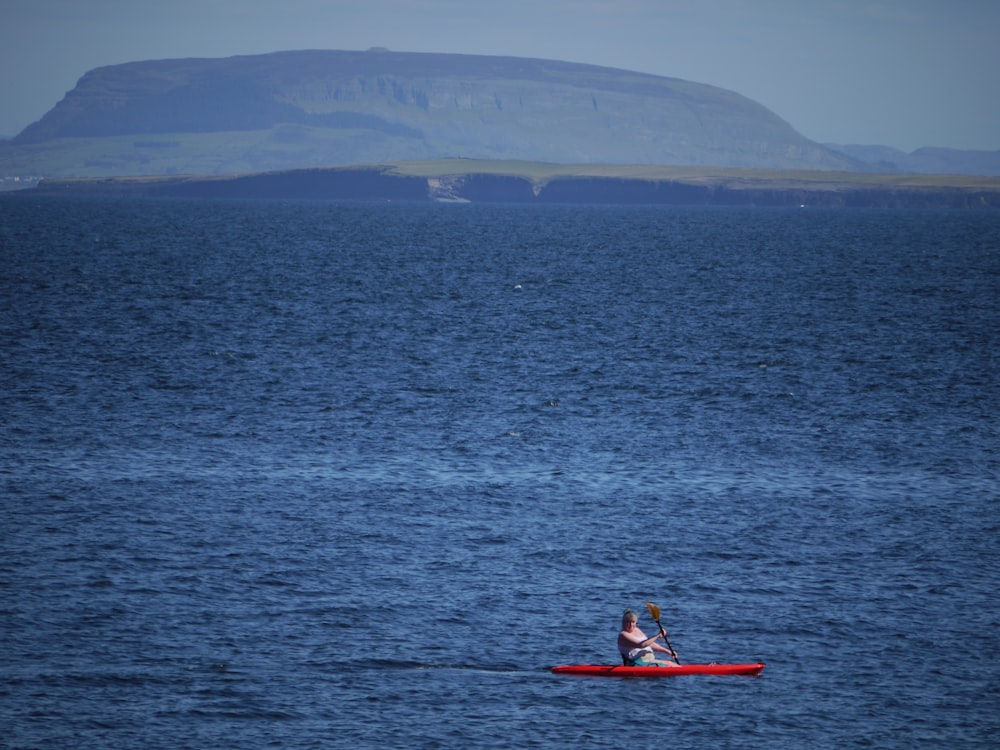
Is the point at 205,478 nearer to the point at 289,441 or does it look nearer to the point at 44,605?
the point at 289,441

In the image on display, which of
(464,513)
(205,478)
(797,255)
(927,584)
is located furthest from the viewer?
(797,255)

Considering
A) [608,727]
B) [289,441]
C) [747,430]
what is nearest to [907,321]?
[747,430]

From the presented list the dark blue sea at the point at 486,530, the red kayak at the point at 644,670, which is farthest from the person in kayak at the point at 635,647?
the dark blue sea at the point at 486,530

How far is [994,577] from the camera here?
116ft

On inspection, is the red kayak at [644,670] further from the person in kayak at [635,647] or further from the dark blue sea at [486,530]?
the dark blue sea at [486,530]

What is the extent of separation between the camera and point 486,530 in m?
38.8

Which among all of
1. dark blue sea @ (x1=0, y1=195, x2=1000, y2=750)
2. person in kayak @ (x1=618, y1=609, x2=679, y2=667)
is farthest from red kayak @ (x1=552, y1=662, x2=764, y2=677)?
dark blue sea @ (x1=0, y1=195, x2=1000, y2=750)

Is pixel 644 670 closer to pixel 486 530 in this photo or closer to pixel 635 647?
pixel 635 647

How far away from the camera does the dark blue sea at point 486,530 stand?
27.1 metres

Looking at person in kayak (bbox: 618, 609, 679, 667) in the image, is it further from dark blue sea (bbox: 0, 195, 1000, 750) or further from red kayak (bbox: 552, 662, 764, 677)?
dark blue sea (bbox: 0, 195, 1000, 750)

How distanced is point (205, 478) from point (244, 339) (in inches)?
1218

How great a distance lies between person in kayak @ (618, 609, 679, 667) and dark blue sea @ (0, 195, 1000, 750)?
0.70 metres

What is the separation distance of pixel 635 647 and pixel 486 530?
34.8ft

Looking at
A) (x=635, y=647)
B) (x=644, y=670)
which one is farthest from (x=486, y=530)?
(x=644, y=670)
